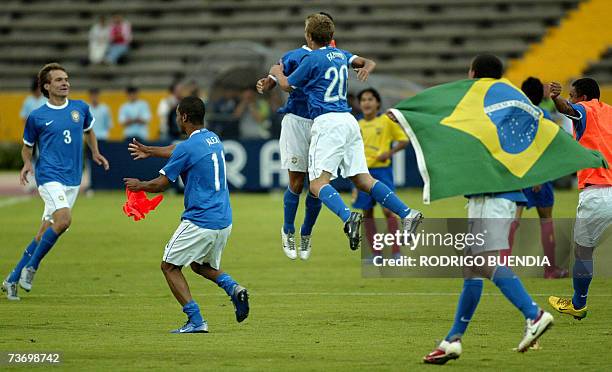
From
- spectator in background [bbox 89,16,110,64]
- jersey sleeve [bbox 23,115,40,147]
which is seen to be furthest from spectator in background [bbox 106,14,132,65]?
jersey sleeve [bbox 23,115,40,147]

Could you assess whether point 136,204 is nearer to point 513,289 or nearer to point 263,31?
point 513,289

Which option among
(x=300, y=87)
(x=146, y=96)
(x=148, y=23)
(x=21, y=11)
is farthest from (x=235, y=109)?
(x=300, y=87)

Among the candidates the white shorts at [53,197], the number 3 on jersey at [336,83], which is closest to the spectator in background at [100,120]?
the white shorts at [53,197]

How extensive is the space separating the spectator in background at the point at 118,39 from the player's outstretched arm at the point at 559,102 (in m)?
26.2

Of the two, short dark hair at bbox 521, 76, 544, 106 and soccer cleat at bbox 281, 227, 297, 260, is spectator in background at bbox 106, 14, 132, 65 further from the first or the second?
soccer cleat at bbox 281, 227, 297, 260

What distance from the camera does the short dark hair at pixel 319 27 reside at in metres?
11.5

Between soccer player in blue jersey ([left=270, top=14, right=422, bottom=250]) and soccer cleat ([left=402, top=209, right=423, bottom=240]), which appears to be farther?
soccer player in blue jersey ([left=270, top=14, right=422, bottom=250])

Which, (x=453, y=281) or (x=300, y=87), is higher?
(x=300, y=87)

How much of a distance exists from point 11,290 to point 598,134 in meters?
6.29

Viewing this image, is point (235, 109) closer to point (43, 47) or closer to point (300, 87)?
point (43, 47)

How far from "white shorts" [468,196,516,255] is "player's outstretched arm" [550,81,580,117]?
5.05 feet

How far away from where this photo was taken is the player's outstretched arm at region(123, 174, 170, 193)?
9750mm

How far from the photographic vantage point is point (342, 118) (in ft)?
38.7

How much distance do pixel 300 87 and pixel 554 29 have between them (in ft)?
78.2
